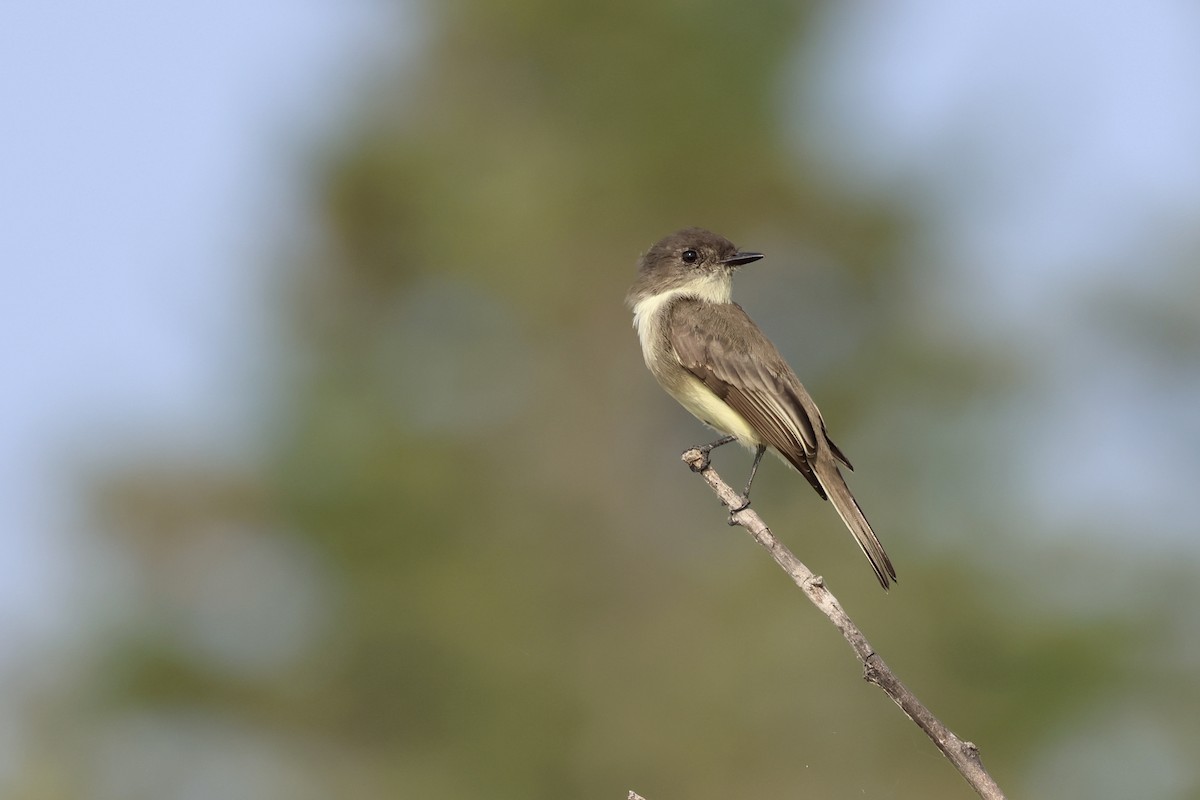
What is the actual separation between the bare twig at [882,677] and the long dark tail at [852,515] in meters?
0.83

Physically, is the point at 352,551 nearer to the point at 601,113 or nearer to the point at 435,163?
the point at 435,163

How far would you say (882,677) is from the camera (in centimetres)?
354

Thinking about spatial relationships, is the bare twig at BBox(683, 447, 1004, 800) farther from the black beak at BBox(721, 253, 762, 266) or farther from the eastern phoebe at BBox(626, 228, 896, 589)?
the black beak at BBox(721, 253, 762, 266)

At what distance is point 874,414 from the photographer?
24.1 meters

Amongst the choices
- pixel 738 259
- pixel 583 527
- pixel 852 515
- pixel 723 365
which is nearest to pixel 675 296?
pixel 738 259

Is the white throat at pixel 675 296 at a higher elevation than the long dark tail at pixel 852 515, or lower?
higher

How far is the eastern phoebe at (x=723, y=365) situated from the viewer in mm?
6633

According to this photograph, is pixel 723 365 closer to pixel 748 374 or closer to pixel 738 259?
pixel 748 374

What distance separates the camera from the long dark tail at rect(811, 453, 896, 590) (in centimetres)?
559

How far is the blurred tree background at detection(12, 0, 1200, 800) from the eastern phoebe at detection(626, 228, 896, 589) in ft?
36.9

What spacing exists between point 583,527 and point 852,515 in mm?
16242

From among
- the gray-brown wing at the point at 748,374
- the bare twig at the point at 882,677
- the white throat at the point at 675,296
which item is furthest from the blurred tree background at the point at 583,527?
the bare twig at the point at 882,677

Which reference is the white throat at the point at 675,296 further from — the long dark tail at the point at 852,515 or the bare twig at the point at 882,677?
the bare twig at the point at 882,677

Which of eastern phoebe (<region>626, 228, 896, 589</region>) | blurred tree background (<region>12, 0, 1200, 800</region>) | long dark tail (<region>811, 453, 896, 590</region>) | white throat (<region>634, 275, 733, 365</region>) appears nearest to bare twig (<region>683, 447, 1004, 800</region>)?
long dark tail (<region>811, 453, 896, 590</region>)
